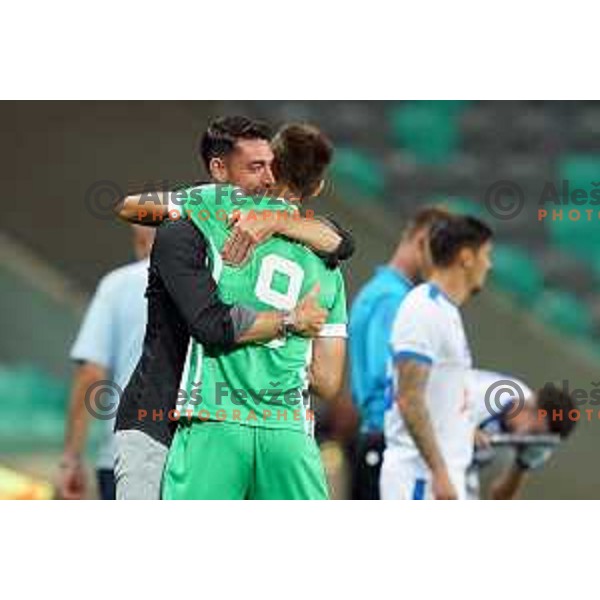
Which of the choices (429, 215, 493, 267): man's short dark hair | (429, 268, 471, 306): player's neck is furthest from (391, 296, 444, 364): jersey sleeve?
(429, 215, 493, 267): man's short dark hair

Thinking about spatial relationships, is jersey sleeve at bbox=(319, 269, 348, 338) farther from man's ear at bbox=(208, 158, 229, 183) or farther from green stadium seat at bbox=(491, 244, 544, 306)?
green stadium seat at bbox=(491, 244, 544, 306)

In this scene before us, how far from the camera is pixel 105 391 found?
7207 mm

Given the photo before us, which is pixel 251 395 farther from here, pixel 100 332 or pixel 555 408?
pixel 555 408

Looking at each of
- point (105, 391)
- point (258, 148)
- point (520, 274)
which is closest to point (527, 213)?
point (520, 274)

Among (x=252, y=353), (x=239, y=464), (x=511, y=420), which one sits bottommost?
(x=239, y=464)

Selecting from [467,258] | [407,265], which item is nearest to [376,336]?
[407,265]

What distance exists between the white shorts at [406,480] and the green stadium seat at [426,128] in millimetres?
8422

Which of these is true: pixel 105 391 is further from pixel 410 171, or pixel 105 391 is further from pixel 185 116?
pixel 410 171

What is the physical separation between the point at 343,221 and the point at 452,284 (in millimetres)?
5513

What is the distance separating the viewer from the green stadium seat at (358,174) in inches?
539

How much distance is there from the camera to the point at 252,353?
15.7 feet

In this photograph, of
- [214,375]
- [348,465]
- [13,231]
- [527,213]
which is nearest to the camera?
[214,375]

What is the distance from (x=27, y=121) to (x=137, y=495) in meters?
7.85

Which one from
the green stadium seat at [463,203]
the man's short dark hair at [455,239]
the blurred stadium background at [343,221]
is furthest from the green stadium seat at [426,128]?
the man's short dark hair at [455,239]
